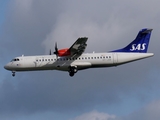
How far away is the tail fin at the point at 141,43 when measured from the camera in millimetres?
46125

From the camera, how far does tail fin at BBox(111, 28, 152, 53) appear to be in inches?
1816

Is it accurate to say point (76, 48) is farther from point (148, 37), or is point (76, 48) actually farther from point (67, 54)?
point (148, 37)

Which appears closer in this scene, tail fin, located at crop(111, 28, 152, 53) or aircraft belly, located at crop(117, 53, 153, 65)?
aircraft belly, located at crop(117, 53, 153, 65)

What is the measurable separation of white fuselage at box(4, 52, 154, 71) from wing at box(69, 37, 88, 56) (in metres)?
0.69

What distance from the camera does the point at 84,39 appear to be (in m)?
41.2

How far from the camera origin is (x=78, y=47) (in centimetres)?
4281

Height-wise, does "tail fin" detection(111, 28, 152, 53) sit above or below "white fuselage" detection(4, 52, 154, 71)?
above

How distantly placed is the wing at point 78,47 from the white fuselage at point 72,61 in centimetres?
69

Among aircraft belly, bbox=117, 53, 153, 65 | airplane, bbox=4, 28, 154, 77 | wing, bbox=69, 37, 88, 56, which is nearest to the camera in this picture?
wing, bbox=69, 37, 88, 56

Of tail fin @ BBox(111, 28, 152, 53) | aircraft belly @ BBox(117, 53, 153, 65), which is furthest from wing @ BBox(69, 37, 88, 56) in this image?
tail fin @ BBox(111, 28, 152, 53)

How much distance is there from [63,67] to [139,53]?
946 centimetres

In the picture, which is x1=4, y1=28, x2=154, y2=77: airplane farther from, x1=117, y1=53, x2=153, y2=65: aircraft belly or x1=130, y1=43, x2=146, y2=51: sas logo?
x1=130, y1=43, x2=146, y2=51: sas logo

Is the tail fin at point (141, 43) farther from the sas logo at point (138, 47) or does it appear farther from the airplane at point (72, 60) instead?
the airplane at point (72, 60)

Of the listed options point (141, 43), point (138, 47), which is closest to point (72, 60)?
point (138, 47)
